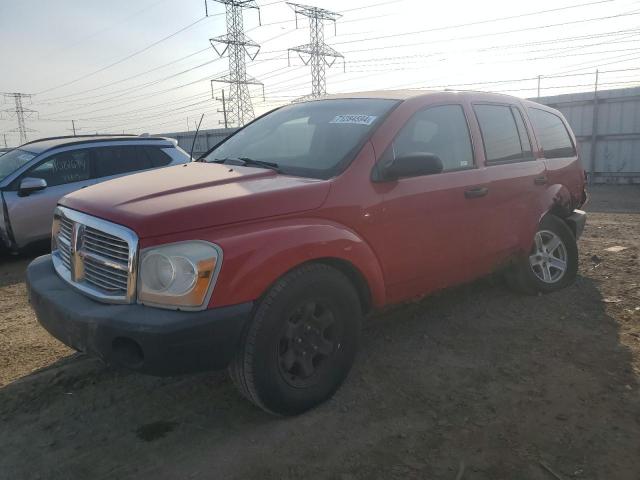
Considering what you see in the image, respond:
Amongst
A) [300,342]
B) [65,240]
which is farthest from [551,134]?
[65,240]

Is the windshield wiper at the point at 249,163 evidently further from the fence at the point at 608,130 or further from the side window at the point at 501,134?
the fence at the point at 608,130

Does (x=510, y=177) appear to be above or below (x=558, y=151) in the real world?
below

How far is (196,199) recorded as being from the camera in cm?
267

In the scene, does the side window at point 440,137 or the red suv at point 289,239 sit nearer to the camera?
the red suv at point 289,239

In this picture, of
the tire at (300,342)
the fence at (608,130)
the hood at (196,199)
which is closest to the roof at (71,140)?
the hood at (196,199)

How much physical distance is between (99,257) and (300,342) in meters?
1.16

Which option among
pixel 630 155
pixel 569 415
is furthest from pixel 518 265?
pixel 630 155

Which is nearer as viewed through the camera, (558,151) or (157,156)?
(558,151)

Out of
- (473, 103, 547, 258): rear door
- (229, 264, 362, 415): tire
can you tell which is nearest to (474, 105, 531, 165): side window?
(473, 103, 547, 258): rear door

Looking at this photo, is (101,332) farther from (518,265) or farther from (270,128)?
(518,265)

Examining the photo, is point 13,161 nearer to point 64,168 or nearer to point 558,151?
point 64,168

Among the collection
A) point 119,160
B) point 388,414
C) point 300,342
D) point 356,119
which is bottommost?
point 388,414

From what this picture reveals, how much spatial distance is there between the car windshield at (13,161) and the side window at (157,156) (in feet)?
5.05

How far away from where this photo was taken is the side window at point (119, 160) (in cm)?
734
